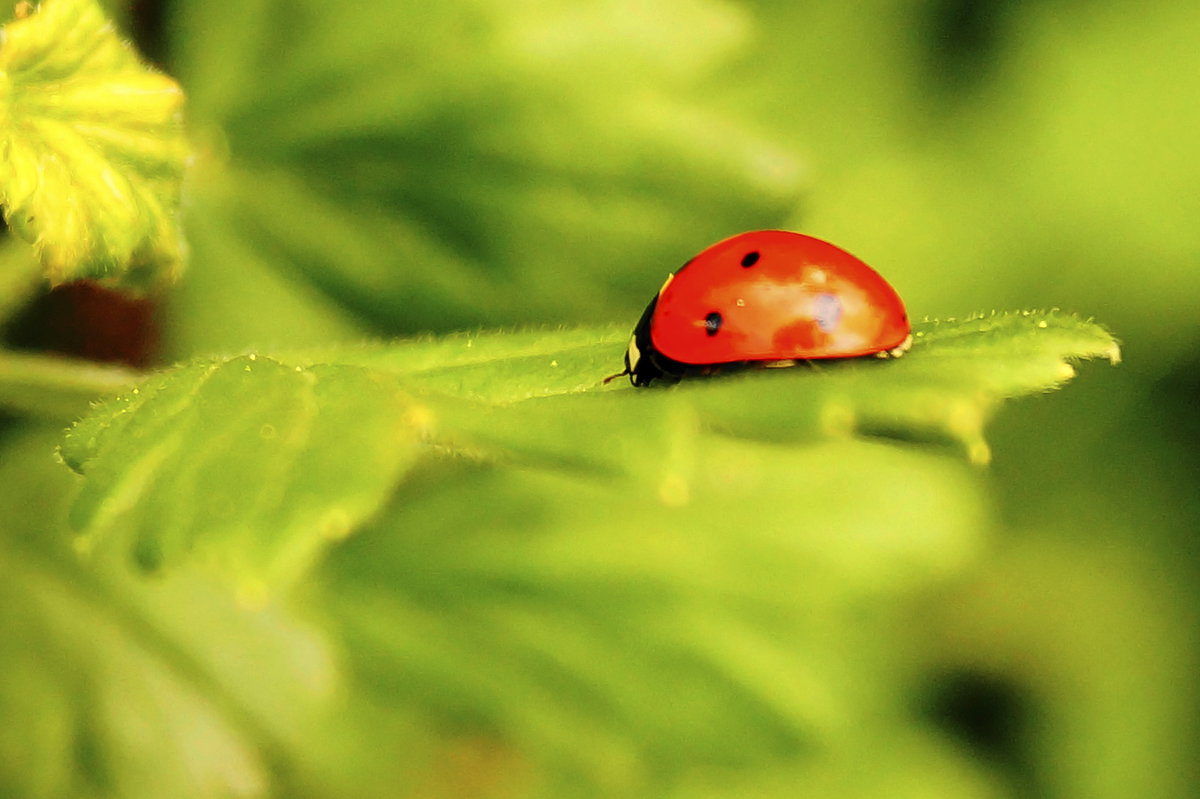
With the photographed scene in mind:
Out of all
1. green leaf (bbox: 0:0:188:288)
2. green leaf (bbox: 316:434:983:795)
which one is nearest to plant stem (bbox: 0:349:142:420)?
green leaf (bbox: 0:0:188:288)

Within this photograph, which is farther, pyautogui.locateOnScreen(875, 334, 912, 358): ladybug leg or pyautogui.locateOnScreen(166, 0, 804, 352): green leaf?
pyautogui.locateOnScreen(166, 0, 804, 352): green leaf

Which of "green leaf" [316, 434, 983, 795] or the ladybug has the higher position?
the ladybug

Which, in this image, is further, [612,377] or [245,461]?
[612,377]

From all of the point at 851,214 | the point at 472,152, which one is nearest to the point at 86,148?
the point at 472,152

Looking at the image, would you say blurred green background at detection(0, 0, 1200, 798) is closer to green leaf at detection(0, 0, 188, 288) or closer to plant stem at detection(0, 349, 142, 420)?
plant stem at detection(0, 349, 142, 420)

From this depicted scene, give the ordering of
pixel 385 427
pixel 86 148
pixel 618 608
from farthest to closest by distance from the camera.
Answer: pixel 618 608 → pixel 86 148 → pixel 385 427

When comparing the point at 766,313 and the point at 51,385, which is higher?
the point at 766,313

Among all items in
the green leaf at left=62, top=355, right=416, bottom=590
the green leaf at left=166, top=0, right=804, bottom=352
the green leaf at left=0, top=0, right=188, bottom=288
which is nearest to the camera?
the green leaf at left=62, top=355, right=416, bottom=590

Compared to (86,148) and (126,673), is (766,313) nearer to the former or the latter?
(86,148)
